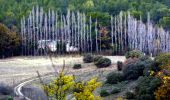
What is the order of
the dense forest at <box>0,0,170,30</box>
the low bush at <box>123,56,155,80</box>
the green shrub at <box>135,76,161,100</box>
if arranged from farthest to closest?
the dense forest at <box>0,0,170,30</box>
the low bush at <box>123,56,155,80</box>
the green shrub at <box>135,76,161,100</box>

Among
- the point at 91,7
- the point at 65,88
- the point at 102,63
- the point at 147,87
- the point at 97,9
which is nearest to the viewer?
the point at 65,88

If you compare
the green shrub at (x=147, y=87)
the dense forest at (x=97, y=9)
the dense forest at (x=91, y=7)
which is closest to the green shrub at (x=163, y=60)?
the green shrub at (x=147, y=87)

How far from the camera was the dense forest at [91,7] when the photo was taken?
101 m

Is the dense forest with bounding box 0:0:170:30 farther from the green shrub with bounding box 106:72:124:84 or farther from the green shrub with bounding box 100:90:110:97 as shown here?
the green shrub with bounding box 100:90:110:97

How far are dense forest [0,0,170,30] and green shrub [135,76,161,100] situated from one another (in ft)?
216

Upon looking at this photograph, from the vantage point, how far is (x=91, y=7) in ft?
369

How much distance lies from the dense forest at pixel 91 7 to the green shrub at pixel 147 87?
216 feet

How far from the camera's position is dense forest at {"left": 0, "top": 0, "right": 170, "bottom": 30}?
10056 cm

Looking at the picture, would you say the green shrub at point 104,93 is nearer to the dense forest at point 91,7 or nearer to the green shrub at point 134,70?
the green shrub at point 134,70

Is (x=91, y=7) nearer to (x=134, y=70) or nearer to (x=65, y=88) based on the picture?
(x=134, y=70)

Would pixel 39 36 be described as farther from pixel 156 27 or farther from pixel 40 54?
pixel 156 27

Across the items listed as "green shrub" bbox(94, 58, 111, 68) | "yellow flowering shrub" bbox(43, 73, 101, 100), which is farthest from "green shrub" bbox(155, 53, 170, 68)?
"green shrub" bbox(94, 58, 111, 68)

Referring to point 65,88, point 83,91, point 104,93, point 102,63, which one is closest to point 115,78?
point 104,93

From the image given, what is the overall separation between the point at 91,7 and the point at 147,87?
8428 cm
